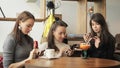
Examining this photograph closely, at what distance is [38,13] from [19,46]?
2.26 metres

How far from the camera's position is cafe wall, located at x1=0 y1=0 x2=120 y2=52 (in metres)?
4.41

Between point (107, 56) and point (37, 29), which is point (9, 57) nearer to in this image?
point (107, 56)

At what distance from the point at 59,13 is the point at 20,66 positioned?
247 centimetres

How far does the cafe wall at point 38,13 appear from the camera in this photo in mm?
4414

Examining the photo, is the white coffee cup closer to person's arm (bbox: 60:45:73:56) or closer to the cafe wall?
person's arm (bbox: 60:45:73:56)

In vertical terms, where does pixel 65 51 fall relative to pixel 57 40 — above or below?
below

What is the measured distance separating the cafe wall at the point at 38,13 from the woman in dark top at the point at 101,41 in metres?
1.64

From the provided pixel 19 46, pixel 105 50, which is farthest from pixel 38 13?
pixel 19 46

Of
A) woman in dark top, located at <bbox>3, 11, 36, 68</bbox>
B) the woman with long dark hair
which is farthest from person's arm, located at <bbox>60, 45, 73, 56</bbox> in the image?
woman in dark top, located at <bbox>3, 11, 36, 68</bbox>

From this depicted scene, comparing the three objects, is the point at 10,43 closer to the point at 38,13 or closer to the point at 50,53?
the point at 50,53

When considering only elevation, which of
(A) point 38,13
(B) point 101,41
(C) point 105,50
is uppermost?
(A) point 38,13

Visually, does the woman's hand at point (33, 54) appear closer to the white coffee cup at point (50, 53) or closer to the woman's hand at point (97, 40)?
the white coffee cup at point (50, 53)

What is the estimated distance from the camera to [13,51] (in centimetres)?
228

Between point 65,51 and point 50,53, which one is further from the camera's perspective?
point 65,51
